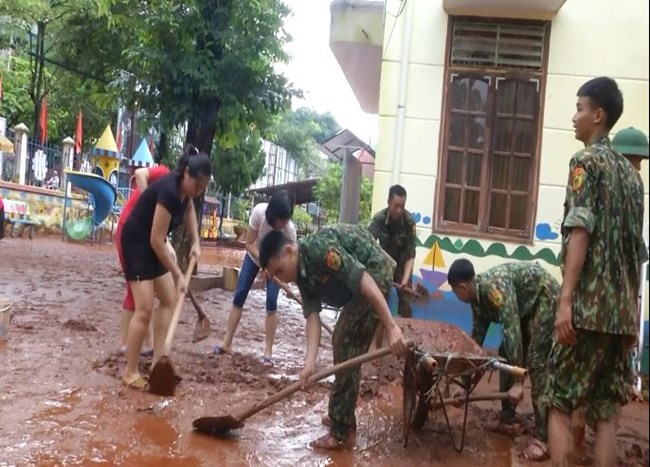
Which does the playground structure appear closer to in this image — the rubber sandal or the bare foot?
the rubber sandal

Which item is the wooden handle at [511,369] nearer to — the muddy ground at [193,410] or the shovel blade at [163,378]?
the muddy ground at [193,410]

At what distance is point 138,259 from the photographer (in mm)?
4109

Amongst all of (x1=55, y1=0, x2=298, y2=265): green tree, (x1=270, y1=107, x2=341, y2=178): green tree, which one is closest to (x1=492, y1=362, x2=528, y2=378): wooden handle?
(x1=55, y1=0, x2=298, y2=265): green tree

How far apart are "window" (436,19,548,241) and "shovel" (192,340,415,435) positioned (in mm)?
3417

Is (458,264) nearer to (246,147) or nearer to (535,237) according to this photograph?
(535,237)

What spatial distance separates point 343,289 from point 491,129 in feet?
11.8

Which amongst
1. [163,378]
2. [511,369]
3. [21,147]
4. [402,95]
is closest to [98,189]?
[21,147]

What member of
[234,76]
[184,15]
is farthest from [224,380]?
[184,15]

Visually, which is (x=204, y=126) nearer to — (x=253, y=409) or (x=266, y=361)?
(x=266, y=361)

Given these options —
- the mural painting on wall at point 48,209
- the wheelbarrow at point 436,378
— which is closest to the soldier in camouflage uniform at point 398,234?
the wheelbarrow at point 436,378

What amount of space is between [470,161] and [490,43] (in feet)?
3.88

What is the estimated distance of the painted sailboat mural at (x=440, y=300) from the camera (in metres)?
6.48

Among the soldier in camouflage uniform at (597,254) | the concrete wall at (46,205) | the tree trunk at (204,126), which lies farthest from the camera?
the concrete wall at (46,205)

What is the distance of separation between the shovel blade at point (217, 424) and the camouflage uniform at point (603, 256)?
1731 millimetres
